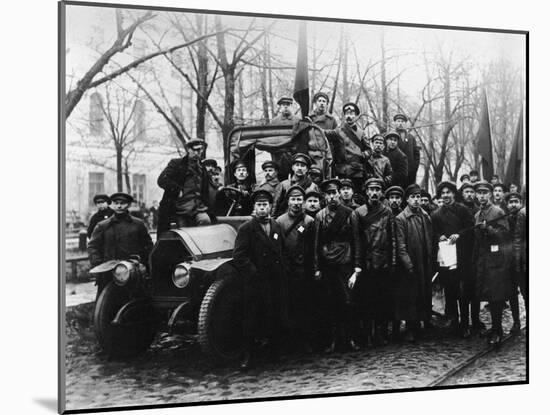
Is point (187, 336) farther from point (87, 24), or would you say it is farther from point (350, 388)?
point (87, 24)

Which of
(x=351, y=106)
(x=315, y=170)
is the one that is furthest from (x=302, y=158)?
(x=351, y=106)

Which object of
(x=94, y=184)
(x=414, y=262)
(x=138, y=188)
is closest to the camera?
(x=94, y=184)

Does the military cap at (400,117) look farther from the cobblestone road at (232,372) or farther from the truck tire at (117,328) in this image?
the truck tire at (117,328)

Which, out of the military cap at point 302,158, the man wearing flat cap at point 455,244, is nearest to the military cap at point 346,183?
the military cap at point 302,158

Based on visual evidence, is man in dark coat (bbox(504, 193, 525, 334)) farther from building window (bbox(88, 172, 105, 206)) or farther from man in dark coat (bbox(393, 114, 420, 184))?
building window (bbox(88, 172, 105, 206))

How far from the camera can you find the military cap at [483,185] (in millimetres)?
7180

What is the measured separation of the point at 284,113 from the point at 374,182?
887 millimetres

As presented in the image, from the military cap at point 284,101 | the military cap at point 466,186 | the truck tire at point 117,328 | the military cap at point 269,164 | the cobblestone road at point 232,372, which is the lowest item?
the cobblestone road at point 232,372

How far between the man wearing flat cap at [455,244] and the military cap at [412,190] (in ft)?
0.58

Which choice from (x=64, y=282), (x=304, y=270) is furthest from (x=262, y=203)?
(x=64, y=282)

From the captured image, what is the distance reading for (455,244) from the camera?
279 inches

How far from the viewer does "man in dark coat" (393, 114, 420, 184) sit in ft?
22.9

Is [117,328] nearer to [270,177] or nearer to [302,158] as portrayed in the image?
[270,177]

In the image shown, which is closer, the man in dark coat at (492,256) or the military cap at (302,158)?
the military cap at (302,158)
